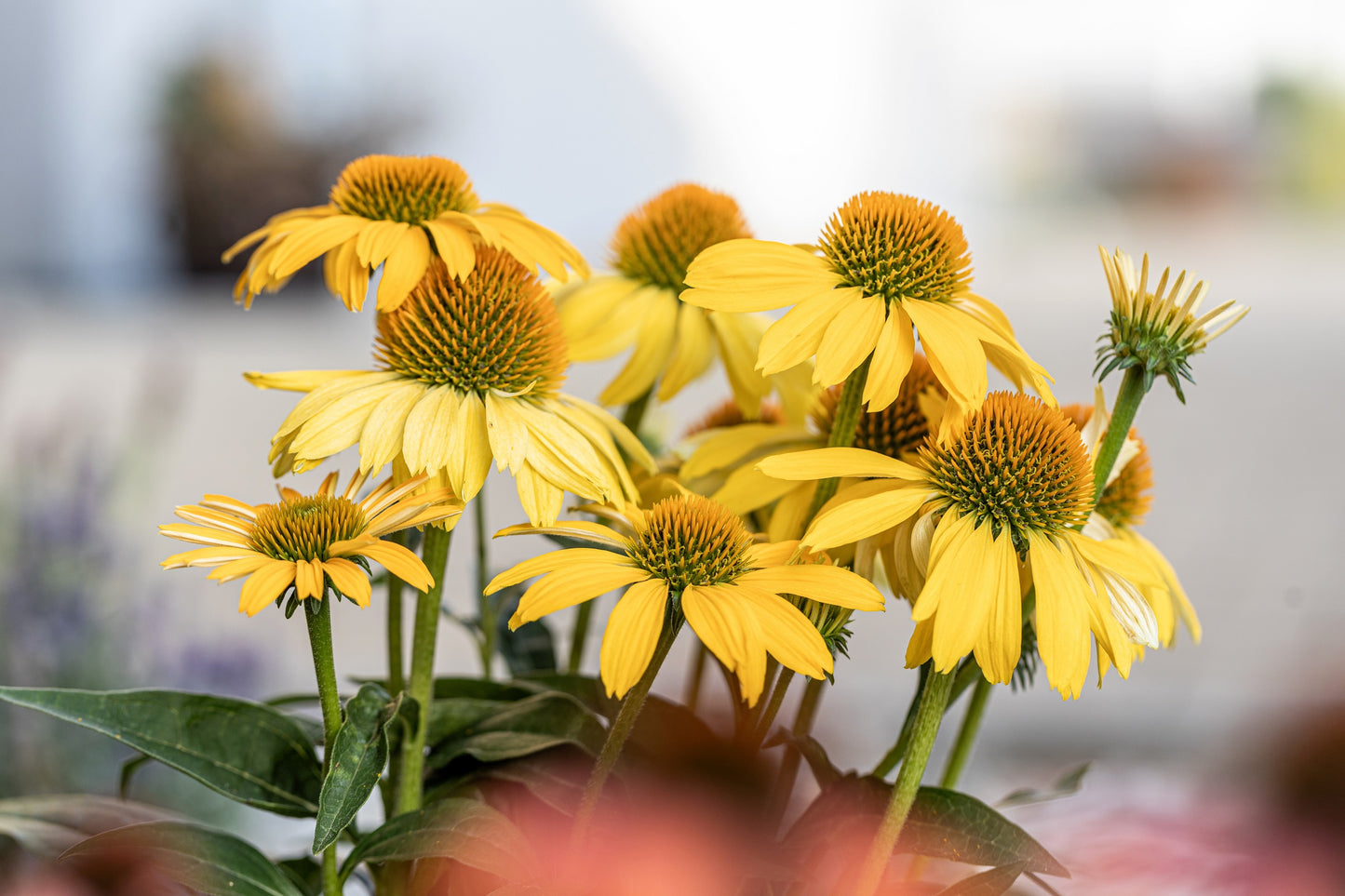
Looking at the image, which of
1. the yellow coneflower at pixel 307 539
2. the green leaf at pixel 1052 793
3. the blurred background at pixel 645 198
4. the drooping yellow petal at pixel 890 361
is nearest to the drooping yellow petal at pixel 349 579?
the yellow coneflower at pixel 307 539

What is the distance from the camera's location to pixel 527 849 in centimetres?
24

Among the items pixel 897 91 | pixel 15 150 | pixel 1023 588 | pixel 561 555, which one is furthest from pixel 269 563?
pixel 897 91

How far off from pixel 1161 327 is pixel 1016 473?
0.05 metres

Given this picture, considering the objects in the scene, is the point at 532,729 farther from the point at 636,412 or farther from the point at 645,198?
the point at 645,198

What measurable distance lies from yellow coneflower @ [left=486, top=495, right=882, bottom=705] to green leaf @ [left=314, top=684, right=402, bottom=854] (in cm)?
4

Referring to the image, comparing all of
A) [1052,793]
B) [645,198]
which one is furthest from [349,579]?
[645,198]

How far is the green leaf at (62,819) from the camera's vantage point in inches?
11.1

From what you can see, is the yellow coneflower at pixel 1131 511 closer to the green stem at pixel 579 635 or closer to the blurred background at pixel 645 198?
the green stem at pixel 579 635

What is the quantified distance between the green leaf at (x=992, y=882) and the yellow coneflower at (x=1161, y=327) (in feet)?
0.34

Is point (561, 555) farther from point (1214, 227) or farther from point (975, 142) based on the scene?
point (975, 142)

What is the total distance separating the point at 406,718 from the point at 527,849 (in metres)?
0.04

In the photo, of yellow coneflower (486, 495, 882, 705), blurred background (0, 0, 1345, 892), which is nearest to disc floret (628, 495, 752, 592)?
yellow coneflower (486, 495, 882, 705)

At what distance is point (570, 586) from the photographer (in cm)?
21

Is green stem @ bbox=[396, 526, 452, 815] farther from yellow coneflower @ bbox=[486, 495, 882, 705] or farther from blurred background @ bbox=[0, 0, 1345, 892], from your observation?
blurred background @ bbox=[0, 0, 1345, 892]
